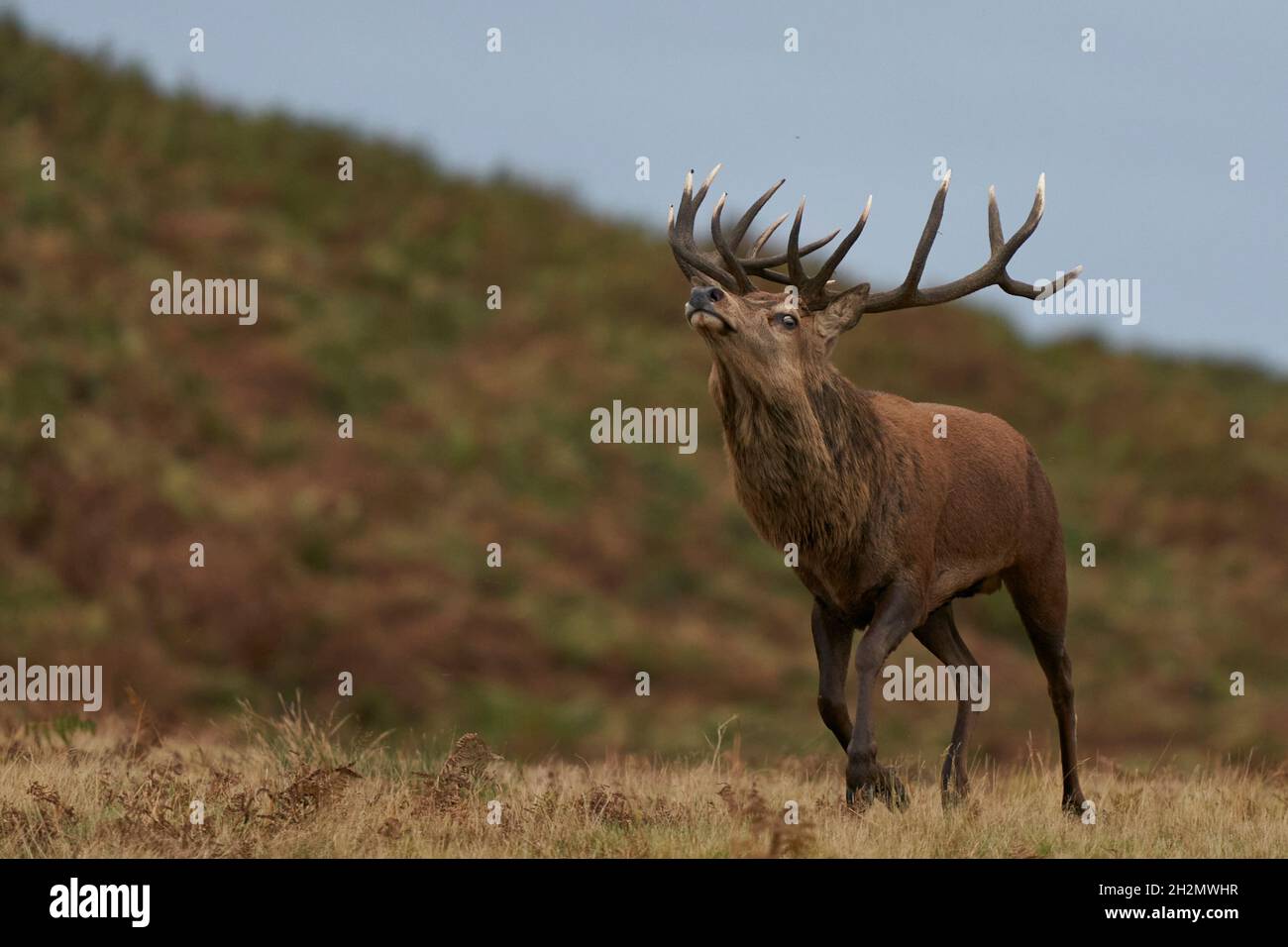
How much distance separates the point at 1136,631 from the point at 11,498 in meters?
16.0

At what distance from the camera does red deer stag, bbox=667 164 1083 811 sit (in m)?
8.46

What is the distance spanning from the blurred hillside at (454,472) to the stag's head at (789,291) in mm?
8555

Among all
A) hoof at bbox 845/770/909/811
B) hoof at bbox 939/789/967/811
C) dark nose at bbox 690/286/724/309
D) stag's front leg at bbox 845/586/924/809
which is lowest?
hoof at bbox 939/789/967/811

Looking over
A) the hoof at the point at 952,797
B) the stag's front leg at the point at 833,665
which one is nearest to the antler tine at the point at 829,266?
the stag's front leg at the point at 833,665

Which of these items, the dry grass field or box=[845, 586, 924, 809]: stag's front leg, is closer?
the dry grass field

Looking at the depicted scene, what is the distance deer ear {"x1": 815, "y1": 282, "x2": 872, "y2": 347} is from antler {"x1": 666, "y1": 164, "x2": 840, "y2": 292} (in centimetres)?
28

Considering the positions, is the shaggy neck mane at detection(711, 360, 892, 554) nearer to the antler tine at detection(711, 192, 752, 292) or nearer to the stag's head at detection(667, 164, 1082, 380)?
the stag's head at detection(667, 164, 1082, 380)

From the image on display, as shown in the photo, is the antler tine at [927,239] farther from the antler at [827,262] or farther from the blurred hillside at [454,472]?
the blurred hillside at [454,472]

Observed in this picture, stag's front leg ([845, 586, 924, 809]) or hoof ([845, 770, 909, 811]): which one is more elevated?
stag's front leg ([845, 586, 924, 809])

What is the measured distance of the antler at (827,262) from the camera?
9.09 m

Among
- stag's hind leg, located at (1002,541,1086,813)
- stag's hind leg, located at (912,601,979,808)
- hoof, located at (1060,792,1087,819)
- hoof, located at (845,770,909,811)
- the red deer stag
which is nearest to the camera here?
hoof, located at (845,770,909,811)

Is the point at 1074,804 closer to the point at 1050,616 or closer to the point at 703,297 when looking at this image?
the point at 1050,616

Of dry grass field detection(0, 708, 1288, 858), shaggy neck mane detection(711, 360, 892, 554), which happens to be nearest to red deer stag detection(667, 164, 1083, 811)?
shaggy neck mane detection(711, 360, 892, 554)
